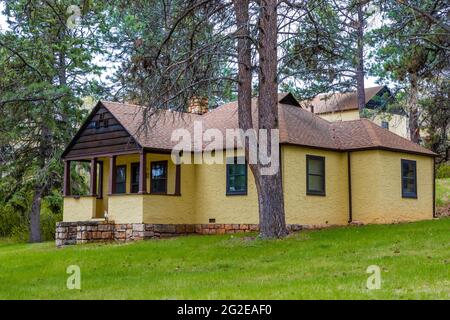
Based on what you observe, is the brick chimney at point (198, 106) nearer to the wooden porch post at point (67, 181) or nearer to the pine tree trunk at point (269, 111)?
the wooden porch post at point (67, 181)

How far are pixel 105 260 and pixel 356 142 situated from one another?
10.5 m

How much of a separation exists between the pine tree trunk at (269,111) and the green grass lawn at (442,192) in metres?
13.7

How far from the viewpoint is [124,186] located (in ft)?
76.9

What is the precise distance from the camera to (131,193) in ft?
69.4

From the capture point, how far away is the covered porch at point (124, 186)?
20844mm

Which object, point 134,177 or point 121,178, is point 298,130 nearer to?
point 134,177

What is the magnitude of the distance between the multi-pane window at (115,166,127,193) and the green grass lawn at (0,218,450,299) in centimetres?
483

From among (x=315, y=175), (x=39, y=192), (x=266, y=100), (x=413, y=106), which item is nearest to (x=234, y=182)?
(x=315, y=175)

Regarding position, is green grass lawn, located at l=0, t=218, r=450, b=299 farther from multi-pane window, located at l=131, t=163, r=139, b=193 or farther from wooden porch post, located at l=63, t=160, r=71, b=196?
wooden porch post, located at l=63, t=160, r=71, b=196

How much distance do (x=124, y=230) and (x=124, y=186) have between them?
9.31ft

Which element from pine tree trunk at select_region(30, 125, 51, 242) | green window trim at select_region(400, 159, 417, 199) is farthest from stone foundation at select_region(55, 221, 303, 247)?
green window trim at select_region(400, 159, 417, 199)

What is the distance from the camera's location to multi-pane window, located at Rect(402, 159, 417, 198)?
73.3ft

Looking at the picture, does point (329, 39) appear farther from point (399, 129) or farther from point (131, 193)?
point (399, 129)

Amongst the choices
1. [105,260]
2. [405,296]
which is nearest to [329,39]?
[105,260]
